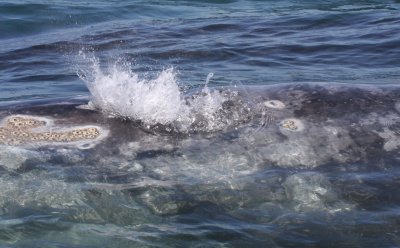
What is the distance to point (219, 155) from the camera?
16.5ft

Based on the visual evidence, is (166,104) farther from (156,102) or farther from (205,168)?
(205,168)

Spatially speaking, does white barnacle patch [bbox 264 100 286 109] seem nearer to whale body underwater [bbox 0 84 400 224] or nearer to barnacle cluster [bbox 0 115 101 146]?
whale body underwater [bbox 0 84 400 224]

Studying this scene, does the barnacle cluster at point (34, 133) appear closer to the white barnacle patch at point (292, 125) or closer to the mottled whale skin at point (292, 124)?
the mottled whale skin at point (292, 124)

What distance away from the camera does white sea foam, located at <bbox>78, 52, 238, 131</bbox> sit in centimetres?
531

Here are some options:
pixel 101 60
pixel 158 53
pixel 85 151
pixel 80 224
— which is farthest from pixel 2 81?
pixel 80 224

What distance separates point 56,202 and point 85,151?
0.48 meters

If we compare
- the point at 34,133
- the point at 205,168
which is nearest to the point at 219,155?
the point at 205,168

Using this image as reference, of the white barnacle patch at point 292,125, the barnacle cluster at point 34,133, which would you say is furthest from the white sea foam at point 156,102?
the white barnacle patch at point 292,125

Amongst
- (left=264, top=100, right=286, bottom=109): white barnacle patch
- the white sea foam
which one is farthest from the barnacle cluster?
(left=264, top=100, right=286, bottom=109): white barnacle patch

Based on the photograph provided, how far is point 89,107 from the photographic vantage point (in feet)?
18.0

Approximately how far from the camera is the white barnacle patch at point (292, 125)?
17.1 feet

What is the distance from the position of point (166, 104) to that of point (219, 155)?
0.63 metres

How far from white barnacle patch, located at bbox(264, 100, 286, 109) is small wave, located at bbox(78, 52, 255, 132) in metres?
0.16

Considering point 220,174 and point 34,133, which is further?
point 34,133
